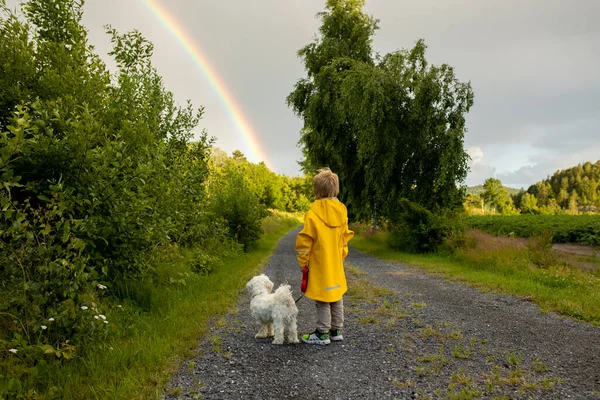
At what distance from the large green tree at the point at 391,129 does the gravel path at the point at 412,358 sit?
10.1 meters

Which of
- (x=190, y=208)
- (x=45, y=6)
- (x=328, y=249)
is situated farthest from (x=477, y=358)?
(x=45, y=6)

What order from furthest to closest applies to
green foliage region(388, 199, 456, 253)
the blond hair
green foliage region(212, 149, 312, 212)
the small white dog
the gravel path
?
green foliage region(212, 149, 312, 212) < green foliage region(388, 199, 456, 253) < the blond hair < the small white dog < the gravel path

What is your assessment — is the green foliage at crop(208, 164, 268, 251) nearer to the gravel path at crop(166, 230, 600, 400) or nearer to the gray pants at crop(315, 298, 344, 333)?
the gravel path at crop(166, 230, 600, 400)

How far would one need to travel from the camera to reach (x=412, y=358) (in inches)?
169

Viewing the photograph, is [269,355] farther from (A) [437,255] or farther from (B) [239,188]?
(B) [239,188]

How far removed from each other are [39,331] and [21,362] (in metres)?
0.29

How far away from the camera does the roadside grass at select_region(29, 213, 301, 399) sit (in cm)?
335

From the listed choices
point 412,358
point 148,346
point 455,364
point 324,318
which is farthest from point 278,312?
point 455,364

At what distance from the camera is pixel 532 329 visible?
5320 millimetres

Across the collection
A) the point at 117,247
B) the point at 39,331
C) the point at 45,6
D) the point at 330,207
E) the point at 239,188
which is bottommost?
the point at 39,331

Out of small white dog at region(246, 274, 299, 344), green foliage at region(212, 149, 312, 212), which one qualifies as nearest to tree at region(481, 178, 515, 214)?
green foliage at region(212, 149, 312, 212)

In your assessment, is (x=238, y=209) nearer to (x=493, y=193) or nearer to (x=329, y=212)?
(x=329, y=212)

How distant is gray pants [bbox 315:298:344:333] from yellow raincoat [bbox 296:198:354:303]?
156 mm

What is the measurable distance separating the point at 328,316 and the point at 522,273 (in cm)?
701
